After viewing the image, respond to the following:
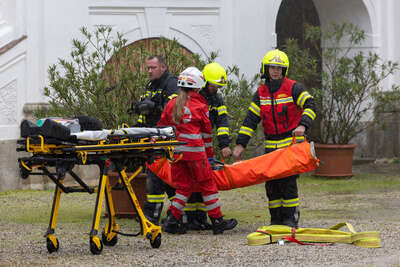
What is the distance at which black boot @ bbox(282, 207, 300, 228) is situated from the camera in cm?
829

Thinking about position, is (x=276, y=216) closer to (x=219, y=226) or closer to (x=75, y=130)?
(x=219, y=226)

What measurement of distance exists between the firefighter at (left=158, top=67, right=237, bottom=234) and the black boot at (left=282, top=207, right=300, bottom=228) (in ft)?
1.74

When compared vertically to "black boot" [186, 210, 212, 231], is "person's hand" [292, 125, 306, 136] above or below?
above

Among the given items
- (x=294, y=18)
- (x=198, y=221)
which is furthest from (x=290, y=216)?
(x=294, y=18)

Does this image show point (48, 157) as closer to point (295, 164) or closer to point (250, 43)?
point (295, 164)

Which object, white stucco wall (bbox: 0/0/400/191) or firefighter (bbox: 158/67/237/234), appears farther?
white stucco wall (bbox: 0/0/400/191)

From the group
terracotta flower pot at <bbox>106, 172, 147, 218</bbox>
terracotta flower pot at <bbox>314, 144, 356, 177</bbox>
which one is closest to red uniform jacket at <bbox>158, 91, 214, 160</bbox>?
terracotta flower pot at <bbox>106, 172, 147, 218</bbox>

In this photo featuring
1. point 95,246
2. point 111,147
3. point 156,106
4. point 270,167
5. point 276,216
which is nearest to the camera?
point 111,147

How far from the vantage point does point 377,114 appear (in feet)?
48.8

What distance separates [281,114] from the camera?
8234 mm

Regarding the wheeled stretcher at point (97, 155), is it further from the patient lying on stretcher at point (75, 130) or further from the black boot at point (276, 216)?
the black boot at point (276, 216)

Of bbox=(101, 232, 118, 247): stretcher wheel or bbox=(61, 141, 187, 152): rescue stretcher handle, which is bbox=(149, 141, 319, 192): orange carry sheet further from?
bbox=(61, 141, 187, 152): rescue stretcher handle

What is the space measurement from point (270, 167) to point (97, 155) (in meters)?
2.13

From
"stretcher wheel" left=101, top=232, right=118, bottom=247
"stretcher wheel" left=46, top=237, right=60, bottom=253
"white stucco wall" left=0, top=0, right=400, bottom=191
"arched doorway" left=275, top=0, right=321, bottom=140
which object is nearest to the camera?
"stretcher wheel" left=46, top=237, right=60, bottom=253
